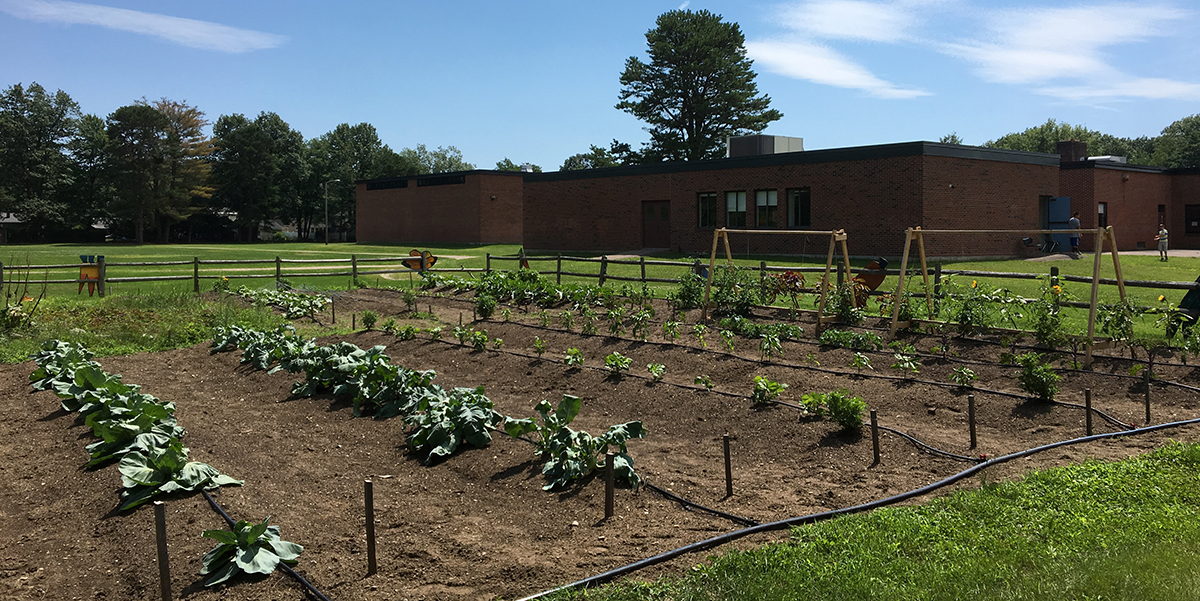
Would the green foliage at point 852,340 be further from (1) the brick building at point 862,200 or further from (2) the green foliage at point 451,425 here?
(1) the brick building at point 862,200

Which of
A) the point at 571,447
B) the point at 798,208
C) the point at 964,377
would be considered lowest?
the point at 571,447

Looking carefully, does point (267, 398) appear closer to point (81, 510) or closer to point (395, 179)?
point (81, 510)

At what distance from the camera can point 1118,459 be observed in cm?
639

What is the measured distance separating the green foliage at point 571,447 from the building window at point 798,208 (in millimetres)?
26973

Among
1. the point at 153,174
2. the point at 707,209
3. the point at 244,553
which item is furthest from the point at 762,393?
the point at 153,174

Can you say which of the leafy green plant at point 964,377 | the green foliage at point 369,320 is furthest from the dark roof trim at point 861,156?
the leafy green plant at point 964,377

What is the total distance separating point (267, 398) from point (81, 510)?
3.41 m

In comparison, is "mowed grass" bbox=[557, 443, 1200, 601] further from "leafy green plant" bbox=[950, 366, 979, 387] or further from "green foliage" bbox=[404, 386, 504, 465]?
"leafy green plant" bbox=[950, 366, 979, 387]

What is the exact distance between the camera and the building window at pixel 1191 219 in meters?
43.7

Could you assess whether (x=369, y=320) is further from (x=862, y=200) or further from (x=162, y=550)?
(x=862, y=200)

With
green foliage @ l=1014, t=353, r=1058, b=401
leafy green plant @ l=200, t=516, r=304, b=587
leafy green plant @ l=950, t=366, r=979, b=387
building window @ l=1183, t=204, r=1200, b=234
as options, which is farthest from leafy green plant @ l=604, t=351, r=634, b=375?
building window @ l=1183, t=204, r=1200, b=234

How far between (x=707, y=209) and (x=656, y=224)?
10.1 feet

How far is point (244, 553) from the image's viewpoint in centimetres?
472

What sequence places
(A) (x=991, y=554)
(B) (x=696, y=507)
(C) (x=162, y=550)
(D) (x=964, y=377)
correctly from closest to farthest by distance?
(C) (x=162, y=550) → (A) (x=991, y=554) → (B) (x=696, y=507) → (D) (x=964, y=377)
